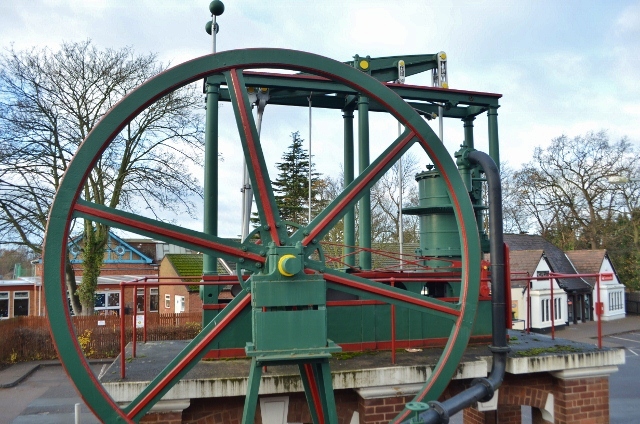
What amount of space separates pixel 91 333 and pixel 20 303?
11.8 meters

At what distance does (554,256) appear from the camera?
3008 centimetres

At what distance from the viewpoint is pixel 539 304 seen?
25.5m

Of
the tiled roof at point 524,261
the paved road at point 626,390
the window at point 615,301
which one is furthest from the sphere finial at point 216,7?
the window at point 615,301

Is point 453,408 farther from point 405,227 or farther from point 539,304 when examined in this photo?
point 405,227

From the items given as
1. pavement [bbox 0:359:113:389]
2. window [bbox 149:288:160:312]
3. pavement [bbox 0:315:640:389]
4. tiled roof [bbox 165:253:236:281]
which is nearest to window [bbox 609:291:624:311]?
pavement [bbox 0:315:640:389]

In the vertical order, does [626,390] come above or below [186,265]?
below

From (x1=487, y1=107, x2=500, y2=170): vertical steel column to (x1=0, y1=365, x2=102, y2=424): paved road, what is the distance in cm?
1087

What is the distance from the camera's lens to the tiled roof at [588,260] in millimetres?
30891

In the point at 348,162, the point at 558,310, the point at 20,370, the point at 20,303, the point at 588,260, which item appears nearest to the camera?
the point at 348,162

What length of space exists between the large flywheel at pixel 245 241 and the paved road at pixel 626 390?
404 inches

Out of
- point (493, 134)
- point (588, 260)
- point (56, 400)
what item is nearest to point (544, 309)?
point (588, 260)

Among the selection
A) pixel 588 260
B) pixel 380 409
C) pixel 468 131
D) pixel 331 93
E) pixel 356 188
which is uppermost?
pixel 331 93

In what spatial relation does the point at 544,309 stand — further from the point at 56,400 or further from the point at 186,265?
the point at 56,400

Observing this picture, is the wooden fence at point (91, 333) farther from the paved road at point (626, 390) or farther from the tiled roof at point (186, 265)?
the paved road at point (626, 390)
